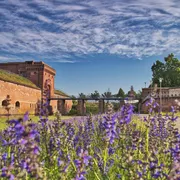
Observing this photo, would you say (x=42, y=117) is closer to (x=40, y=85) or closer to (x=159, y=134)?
(x=159, y=134)

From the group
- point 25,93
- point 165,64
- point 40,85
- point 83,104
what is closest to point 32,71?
point 40,85

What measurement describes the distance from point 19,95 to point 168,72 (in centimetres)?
3530

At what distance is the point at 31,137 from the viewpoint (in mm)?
1503

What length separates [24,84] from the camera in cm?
4075

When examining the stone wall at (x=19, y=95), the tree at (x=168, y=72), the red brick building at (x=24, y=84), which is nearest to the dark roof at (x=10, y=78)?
the red brick building at (x=24, y=84)

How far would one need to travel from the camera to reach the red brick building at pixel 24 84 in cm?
3579

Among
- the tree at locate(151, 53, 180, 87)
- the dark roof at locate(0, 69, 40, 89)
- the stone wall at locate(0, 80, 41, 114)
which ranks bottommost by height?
the stone wall at locate(0, 80, 41, 114)

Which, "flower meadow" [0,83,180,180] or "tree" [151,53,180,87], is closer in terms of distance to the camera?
"flower meadow" [0,83,180,180]

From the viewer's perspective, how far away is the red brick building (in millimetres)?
35794

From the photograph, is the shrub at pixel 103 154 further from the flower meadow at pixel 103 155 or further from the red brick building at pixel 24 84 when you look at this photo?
the red brick building at pixel 24 84

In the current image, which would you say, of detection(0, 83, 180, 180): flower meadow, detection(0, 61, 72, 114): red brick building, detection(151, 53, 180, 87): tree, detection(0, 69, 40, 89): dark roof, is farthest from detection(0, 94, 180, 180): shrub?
detection(151, 53, 180, 87): tree

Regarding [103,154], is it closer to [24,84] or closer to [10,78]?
[10,78]

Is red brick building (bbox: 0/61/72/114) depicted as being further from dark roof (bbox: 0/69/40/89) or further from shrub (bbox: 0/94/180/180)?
shrub (bbox: 0/94/180/180)

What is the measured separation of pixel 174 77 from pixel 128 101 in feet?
199
